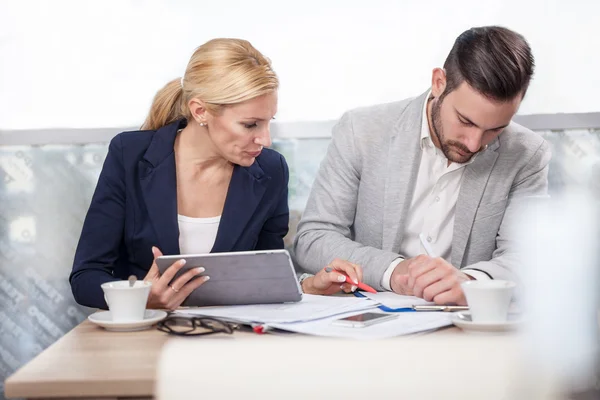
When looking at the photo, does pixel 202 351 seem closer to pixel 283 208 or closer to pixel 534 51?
pixel 283 208

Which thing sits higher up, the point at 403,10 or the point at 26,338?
the point at 403,10

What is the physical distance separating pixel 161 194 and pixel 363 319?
83 cm

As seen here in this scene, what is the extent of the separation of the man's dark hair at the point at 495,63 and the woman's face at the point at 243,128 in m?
0.49

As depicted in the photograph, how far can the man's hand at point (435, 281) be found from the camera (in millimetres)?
1470

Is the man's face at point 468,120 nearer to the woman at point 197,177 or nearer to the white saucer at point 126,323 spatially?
the woman at point 197,177

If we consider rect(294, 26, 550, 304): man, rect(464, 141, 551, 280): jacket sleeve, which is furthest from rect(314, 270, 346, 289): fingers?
rect(464, 141, 551, 280): jacket sleeve

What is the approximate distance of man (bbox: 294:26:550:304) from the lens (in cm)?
192

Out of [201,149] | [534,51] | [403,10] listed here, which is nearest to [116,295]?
[201,149]

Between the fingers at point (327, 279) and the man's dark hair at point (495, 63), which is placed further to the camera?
the man's dark hair at point (495, 63)

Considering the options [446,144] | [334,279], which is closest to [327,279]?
[334,279]

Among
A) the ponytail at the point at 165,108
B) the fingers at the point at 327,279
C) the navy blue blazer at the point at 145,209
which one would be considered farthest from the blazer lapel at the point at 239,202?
the fingers at the point at 327,279

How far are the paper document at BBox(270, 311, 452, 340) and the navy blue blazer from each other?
0.72 m

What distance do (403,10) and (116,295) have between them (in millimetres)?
1482

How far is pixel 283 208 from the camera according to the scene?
2.12m
